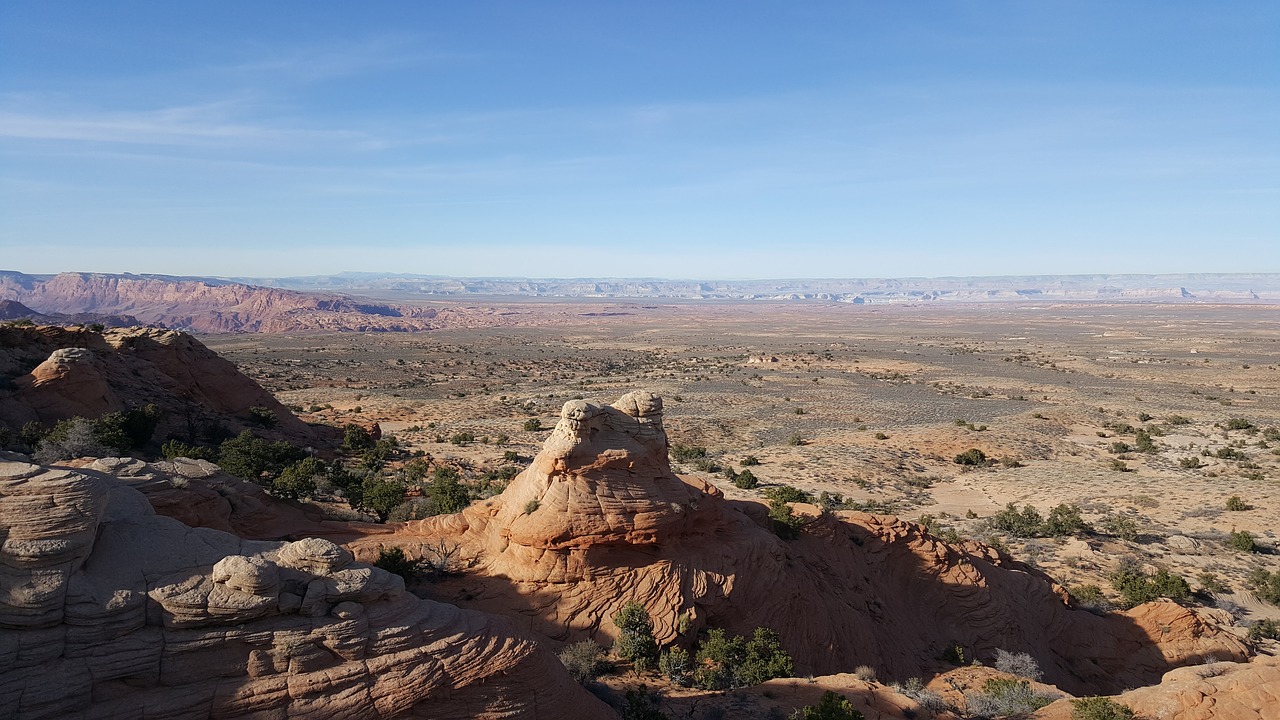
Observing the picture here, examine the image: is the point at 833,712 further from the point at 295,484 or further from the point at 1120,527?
the point at 1120,527

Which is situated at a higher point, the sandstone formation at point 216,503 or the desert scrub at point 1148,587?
the sandstone formation at point 216,503

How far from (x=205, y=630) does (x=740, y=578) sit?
10667mm

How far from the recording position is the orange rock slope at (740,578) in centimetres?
1391

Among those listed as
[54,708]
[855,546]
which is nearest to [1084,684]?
[855,546]

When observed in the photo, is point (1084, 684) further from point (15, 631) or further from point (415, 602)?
point (15, 631)

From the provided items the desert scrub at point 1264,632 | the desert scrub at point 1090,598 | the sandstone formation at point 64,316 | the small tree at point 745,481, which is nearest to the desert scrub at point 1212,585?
the desert scrub at point 1264,632

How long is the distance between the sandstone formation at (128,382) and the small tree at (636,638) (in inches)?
944

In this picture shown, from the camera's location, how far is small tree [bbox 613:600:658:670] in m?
13.0

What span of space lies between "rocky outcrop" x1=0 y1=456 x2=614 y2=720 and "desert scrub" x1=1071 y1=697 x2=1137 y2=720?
899 cm

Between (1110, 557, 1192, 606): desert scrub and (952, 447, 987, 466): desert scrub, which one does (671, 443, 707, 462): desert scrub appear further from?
(1110, 557, 1192, 606): desert scrub

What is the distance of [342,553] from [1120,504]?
36.1 metres

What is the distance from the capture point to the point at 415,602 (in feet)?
31.1

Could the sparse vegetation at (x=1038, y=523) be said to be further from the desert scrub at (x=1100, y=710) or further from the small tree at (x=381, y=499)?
the small tree at (x=381, y=499)

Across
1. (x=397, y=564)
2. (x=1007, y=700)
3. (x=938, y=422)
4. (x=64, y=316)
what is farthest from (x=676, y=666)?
(x=64, y=316)
